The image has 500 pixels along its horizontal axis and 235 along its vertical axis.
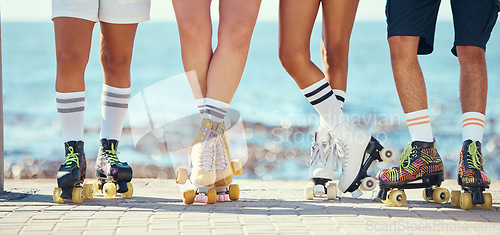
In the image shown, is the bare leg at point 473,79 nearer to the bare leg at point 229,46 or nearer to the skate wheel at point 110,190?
the bare leg at point 229,46

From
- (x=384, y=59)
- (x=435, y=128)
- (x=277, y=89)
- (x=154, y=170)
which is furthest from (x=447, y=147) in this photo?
(x=384, y=59)

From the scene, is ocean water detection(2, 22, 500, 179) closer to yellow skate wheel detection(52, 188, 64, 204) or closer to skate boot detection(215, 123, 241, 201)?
skate boot detection(215, 123, 241, 201)

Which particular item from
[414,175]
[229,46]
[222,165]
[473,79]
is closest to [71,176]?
[222,165]

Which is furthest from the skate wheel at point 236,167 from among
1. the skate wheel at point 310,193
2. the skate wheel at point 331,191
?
the skate wheel at point 331,191

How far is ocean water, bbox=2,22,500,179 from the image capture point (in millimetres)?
9977

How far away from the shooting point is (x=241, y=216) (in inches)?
117

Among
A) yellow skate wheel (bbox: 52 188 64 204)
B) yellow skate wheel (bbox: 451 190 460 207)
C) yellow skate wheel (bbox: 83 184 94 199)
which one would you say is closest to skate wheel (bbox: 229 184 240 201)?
yellow skate wheel (bbox: 83 184 94 199)

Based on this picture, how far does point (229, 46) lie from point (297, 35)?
1.32 ft

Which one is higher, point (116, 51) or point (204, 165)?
point (116, 51)

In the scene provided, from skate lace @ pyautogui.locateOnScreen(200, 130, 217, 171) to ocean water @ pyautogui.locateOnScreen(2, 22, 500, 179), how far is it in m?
4.79

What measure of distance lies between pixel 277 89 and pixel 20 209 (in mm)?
17282

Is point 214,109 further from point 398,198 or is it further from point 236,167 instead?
point 398,198

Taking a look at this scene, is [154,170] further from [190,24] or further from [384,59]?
[384,59]

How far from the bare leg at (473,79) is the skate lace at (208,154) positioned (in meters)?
1.38
